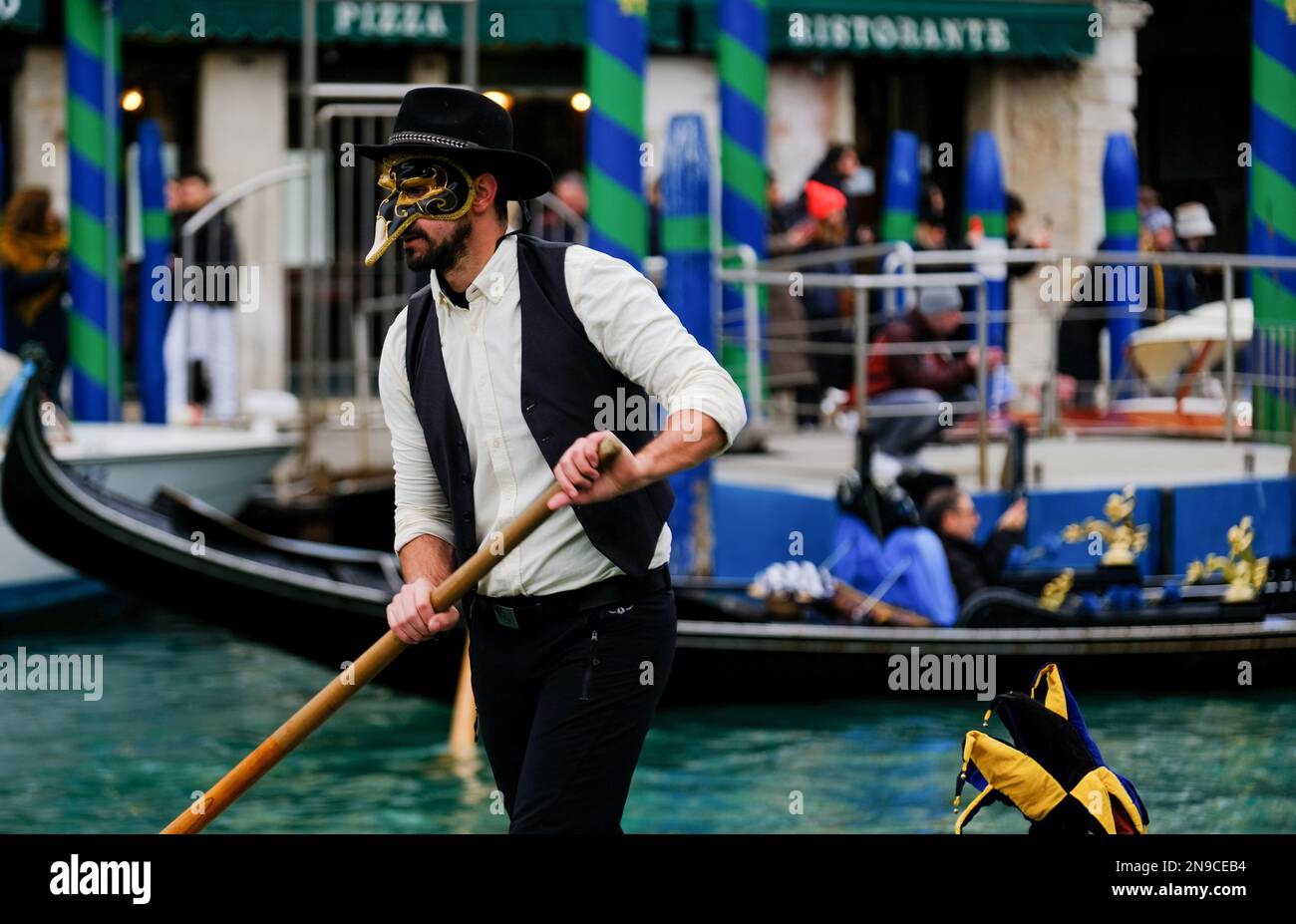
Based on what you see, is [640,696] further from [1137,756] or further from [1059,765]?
[1137,756]

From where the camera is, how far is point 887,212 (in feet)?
44.9

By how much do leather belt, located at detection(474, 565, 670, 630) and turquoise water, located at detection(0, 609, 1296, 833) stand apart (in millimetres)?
2813

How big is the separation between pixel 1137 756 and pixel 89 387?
6636 millimetres

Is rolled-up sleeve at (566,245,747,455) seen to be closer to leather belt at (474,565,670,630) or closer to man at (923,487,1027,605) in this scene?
leather belt at (474,565,670,630)

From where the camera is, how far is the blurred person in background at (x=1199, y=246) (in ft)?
38.0

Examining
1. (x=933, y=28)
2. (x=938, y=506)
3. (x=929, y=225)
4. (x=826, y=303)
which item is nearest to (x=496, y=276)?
(x=938, y=506)

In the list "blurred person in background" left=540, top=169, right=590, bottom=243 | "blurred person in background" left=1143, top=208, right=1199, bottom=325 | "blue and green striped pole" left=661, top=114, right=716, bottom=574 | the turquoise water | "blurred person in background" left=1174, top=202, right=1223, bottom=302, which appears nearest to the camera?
the turquoise water

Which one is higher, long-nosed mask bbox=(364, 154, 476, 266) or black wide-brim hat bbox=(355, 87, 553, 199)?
black wide-brim hat bbox=(355, 87, 553, 199)

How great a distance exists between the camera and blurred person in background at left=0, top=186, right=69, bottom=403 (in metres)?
11.4

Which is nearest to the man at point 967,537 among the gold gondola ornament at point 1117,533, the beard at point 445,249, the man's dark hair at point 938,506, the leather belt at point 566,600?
the man's dark hair at point 938,506

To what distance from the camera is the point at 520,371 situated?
12.1 feet

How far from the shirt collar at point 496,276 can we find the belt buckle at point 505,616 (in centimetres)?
51

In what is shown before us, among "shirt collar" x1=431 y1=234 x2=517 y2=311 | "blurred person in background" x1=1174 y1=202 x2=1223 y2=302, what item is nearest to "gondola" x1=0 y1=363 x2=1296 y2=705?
"blurred person in background" x1=1174 y1=202 x2=1223 y2=302
